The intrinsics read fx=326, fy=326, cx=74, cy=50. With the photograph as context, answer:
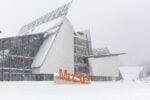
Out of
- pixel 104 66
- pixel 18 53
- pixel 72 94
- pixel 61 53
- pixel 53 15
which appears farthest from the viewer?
pixel 104 66

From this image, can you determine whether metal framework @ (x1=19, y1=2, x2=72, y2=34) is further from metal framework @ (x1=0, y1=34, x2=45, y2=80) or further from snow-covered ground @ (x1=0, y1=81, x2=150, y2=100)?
snow-covered ground @ (x1=0, y1=81, x2=150, y2=100)

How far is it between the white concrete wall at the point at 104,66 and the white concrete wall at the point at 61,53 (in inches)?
450

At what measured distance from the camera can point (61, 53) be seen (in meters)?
64.9

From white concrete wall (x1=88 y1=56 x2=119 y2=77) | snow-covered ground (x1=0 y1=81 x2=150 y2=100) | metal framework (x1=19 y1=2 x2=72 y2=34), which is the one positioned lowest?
snow-covered ground (x1=0 y1=81 x2=150 y2=100)

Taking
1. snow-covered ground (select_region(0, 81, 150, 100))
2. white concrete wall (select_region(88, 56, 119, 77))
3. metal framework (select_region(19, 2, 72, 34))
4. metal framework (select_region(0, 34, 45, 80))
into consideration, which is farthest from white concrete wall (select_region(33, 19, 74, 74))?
snow-covered ground (select_region(0, 81, 150, 100))

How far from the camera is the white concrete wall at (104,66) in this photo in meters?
77.8

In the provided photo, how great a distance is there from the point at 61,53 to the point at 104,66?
19456 mm

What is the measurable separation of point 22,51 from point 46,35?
21.2 ft

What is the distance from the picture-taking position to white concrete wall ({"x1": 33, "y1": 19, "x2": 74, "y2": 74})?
62.0 meters

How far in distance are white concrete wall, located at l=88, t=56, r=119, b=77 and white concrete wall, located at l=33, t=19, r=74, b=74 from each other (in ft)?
37.5

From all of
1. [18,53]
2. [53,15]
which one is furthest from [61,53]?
[53,15]

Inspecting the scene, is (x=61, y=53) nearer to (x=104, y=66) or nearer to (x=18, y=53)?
(x=18, y=53)

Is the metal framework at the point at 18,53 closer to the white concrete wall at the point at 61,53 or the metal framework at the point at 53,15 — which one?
the white concrete wall at the point at 61,53

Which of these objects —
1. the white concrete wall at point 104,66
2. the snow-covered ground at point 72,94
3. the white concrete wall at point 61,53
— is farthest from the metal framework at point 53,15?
the snow-covered ground at point 72,94
